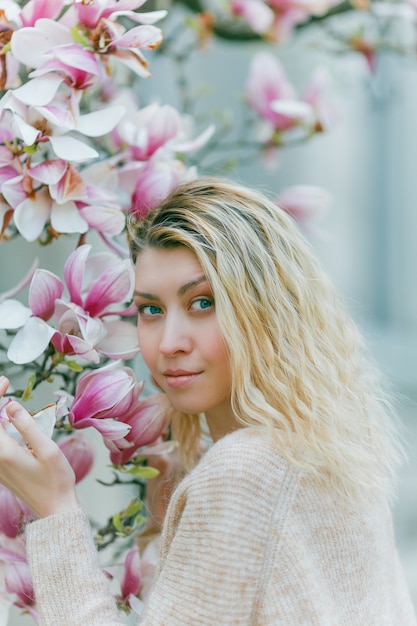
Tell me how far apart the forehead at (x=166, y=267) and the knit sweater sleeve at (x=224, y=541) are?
0.62 ft

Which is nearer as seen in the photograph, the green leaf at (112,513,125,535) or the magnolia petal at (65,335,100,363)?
the magnolia petal at (65,335,100,363)

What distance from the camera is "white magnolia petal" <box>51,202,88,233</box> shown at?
38.7 inches

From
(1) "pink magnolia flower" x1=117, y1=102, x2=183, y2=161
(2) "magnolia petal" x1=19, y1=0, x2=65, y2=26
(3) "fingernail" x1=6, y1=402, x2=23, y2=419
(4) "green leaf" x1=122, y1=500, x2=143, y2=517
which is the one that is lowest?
(4) "green leaf" x1=122, y1=500, x2=143, y2=517

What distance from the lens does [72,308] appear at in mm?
962

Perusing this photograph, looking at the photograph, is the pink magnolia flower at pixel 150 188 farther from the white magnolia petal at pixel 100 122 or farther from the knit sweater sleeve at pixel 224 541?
the knit sweater sleeve at pixel 224 541

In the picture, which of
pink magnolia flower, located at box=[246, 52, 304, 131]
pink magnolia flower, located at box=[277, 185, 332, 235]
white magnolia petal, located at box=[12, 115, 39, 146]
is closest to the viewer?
white magnolia petal, located at box=[12, 115, 39, 146]

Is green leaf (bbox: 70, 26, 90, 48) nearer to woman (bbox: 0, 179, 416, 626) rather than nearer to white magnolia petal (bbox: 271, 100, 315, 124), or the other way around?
woman (bbox: 0, 179, 416, 626)

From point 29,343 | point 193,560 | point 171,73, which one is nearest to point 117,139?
point 29,343

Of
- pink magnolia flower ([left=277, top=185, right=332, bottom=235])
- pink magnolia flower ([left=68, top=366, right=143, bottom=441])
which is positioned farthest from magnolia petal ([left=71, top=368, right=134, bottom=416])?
pink magnolia flower ([left=277, top=185, right=332, bottom=235])

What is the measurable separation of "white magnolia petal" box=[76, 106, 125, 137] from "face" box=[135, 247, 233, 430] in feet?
0.48

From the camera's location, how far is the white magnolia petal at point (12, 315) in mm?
949

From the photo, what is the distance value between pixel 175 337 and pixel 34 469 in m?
0.20

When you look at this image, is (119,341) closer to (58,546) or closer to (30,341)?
(30,341)

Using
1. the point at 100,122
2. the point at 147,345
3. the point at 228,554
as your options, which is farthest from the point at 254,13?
the point at 228,554
